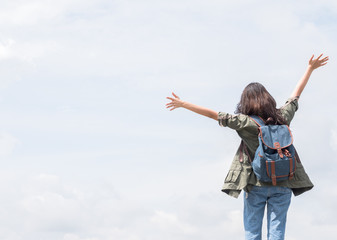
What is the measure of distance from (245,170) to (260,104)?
0.97 m

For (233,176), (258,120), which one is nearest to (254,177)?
(233,176)

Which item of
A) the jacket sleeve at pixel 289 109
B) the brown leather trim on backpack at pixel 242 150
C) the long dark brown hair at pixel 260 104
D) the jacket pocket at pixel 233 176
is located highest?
the jacket sleeve at pixel 289 109

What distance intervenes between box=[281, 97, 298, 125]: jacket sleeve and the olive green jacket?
673 millimetres

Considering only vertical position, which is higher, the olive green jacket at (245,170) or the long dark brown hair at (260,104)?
the long dark brown hair at (260,104)

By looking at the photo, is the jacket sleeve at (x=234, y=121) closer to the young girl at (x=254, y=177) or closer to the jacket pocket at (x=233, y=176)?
the young girl at (x=254, y=177)

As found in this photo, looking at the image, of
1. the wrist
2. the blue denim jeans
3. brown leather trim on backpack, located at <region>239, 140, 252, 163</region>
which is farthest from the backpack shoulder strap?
the wrist

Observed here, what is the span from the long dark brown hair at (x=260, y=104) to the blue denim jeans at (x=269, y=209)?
100cm

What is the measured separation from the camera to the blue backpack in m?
8.13

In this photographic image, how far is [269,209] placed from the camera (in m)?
8.45

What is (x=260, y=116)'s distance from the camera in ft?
27.7

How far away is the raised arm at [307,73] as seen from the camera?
9.34 meters

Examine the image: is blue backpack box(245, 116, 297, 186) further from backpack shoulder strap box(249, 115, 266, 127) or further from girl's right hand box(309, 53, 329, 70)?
girl's right hand box(309, 53, 329, 70)

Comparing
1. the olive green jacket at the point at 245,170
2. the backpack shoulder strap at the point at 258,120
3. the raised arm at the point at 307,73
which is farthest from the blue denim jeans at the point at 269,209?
the raised arm at the point at 307,73

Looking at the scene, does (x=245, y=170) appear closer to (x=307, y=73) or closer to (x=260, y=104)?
(x=260, y=104)
